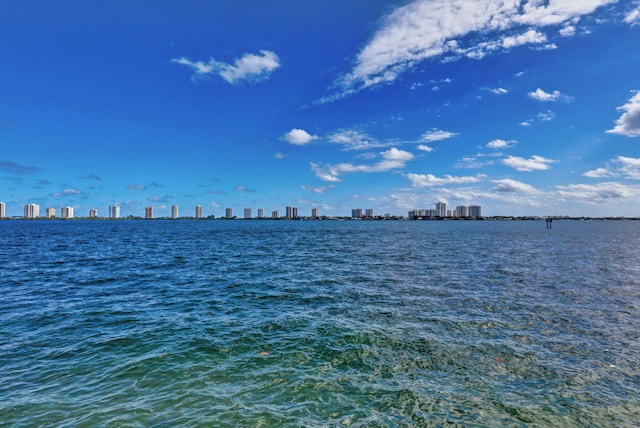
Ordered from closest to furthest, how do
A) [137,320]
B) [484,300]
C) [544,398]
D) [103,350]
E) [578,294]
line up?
[544,398]
[103,350]
[137,320]
[484,300]
[578,294]

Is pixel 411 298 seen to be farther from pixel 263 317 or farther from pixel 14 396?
pixel 14 396

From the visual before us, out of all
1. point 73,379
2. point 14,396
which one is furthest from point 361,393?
point 14,396

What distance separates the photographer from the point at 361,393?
1120 centimetres

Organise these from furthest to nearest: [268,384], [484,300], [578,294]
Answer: [578,294], [484,300], [268,384]

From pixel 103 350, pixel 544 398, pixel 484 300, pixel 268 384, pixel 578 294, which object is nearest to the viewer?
pixel 544 398

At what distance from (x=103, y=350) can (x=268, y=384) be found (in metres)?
8.85

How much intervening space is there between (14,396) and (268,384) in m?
8.85

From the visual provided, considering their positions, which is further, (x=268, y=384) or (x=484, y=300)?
(x=484, y=300)

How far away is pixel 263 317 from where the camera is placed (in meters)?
19.5

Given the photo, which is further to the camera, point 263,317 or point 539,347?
point 263,317

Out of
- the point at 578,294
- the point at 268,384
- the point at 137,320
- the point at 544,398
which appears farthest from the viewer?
the point at 578,294

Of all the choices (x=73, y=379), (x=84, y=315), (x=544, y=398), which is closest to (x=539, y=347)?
(x=544, y=398)

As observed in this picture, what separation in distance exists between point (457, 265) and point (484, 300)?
18298 millimetres

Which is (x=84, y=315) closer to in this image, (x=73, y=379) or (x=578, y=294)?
(x=73, y=379)
